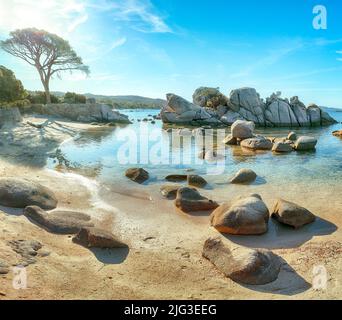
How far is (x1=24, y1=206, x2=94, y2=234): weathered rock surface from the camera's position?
28.6 feet

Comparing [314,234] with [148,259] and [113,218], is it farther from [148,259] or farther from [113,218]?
[113,218]

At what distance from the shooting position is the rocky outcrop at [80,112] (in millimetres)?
47531

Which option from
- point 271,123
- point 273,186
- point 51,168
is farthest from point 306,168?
point 271,123

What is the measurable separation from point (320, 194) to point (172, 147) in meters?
16.2

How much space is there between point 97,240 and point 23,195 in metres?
3.66

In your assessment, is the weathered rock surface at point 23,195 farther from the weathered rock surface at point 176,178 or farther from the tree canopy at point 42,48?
the tree canopy at point 42,48

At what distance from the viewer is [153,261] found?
24.5ft

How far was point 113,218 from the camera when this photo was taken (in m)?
10.2

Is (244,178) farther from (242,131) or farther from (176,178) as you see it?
(242,131)

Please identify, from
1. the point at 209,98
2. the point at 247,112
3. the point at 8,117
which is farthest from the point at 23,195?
the point at 209,98

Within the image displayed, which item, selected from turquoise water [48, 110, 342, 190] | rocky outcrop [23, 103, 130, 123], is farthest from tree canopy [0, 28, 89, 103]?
turquoise water [48, 110, 342, 190]

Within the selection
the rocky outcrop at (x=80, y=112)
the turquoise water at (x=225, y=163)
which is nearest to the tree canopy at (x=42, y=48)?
the rocky outcrop at (x=80, y=112)
